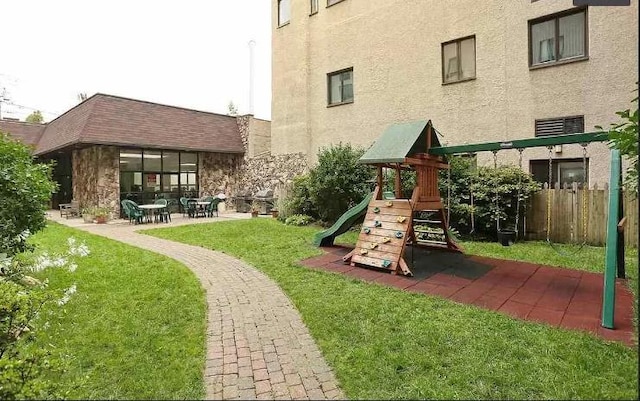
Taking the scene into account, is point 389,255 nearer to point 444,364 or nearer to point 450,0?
point 444,364

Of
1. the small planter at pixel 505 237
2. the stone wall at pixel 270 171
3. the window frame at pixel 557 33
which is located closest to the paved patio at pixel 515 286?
the small planter at pixel 505 237

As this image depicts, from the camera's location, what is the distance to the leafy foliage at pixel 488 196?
9141mm

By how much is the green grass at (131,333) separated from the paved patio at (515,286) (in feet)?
8.95

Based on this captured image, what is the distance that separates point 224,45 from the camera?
27.6 metres

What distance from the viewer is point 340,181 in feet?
36.9

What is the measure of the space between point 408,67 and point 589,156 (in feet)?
21.4

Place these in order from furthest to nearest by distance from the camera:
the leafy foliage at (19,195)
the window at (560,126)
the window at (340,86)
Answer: the window at (340,86) < the window at (560,126) < the leafy foliage at (19,195)

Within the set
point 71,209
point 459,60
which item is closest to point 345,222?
point 459,60

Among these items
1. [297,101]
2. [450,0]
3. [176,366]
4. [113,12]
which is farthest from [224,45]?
[176,366]

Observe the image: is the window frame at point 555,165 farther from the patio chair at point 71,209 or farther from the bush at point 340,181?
the patio chair at point 71,209

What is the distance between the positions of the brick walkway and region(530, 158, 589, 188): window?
29.2ft

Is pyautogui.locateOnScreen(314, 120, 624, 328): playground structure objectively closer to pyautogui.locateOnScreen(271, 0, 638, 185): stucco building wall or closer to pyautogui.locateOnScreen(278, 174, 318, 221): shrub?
pyautogui.locateOnScreen(271, 0, 638, 185): stucco building wall

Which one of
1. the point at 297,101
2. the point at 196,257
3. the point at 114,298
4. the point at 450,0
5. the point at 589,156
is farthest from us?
the point at 297,101

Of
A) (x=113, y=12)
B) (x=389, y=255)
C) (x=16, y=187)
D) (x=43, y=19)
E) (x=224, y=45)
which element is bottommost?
(x=389, y=255)
